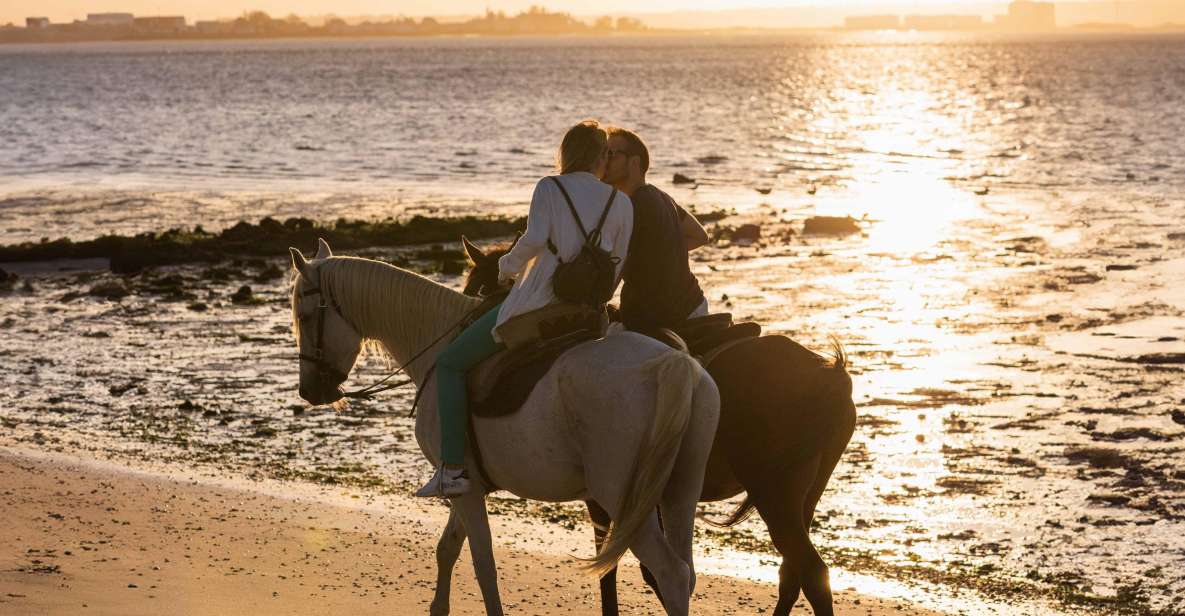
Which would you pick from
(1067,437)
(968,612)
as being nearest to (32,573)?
(968,612)

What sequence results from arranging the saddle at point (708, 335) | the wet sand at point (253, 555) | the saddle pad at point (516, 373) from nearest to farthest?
the saddle pad at point (516, 373) < the saddle at point (708, 335) < the wet sand at point (253, 555)

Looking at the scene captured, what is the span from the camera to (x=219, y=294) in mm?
22547

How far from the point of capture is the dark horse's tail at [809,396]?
745 centimetres

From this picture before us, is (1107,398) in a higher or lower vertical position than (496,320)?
lower

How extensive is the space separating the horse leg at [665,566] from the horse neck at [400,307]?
5.52 feet

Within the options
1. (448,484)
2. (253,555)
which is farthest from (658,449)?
(253,555)

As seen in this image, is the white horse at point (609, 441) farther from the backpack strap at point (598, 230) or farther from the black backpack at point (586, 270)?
the backpack strap at point (598, 230)

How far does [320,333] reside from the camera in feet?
26.1

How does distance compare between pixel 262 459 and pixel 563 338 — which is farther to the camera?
pixel 262 459

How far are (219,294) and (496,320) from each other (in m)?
16.5

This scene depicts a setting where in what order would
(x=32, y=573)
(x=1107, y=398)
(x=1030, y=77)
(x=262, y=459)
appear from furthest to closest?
1. (x=1030, y=77)
2. (x=1107, y=398)
3. (x=262, y=459)
4. (x=32, y=573)

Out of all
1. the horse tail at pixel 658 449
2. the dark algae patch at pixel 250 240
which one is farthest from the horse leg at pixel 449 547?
the dark algae patch at pixel 250 240

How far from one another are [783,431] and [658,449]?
1130 millimetres

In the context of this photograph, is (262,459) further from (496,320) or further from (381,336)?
(496,320)
